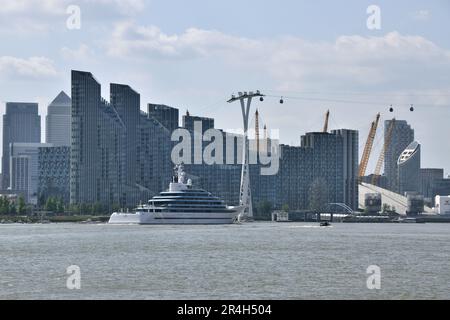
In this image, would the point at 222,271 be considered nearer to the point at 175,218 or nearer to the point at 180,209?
the point at 175,218

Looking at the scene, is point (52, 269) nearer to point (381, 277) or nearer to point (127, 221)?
point (381, 277)

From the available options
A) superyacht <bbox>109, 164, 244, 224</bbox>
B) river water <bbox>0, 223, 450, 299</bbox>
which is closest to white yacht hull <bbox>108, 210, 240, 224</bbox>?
superyacht <bbox>109, 164, 244, 224</bbox>

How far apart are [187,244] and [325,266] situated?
33570 millimetres

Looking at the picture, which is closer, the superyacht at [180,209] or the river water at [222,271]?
the river water at [222,271]

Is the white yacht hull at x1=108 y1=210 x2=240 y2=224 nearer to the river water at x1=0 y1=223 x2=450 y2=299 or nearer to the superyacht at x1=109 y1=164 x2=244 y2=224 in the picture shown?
the superyacht at x1=109 y1=164 x2=244 y2=224

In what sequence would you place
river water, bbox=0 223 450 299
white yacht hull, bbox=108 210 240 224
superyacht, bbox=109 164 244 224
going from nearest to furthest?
river water, bbox=0 223 450 299
white yacht hull, bbox=108 210 240 224
superyacht, bbox=109 164 244 224

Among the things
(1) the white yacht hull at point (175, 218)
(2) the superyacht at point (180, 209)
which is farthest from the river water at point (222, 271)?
(2) the superyacht at point (180, 209)

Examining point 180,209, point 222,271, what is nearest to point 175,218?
point 180,209

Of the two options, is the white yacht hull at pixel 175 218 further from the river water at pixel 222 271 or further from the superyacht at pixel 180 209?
the river water at pixel 222 271

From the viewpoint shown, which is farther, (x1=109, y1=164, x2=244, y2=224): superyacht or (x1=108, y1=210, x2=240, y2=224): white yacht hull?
(x1=109, y1=164, x2=244, y2=224): superyacht

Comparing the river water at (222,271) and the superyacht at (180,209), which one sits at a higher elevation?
the superyacht at (180,209)

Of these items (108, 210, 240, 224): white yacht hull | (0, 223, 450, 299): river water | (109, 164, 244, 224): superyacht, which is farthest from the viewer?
(109, 164, 244, 224): superyacht

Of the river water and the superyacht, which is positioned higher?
the superyacht
